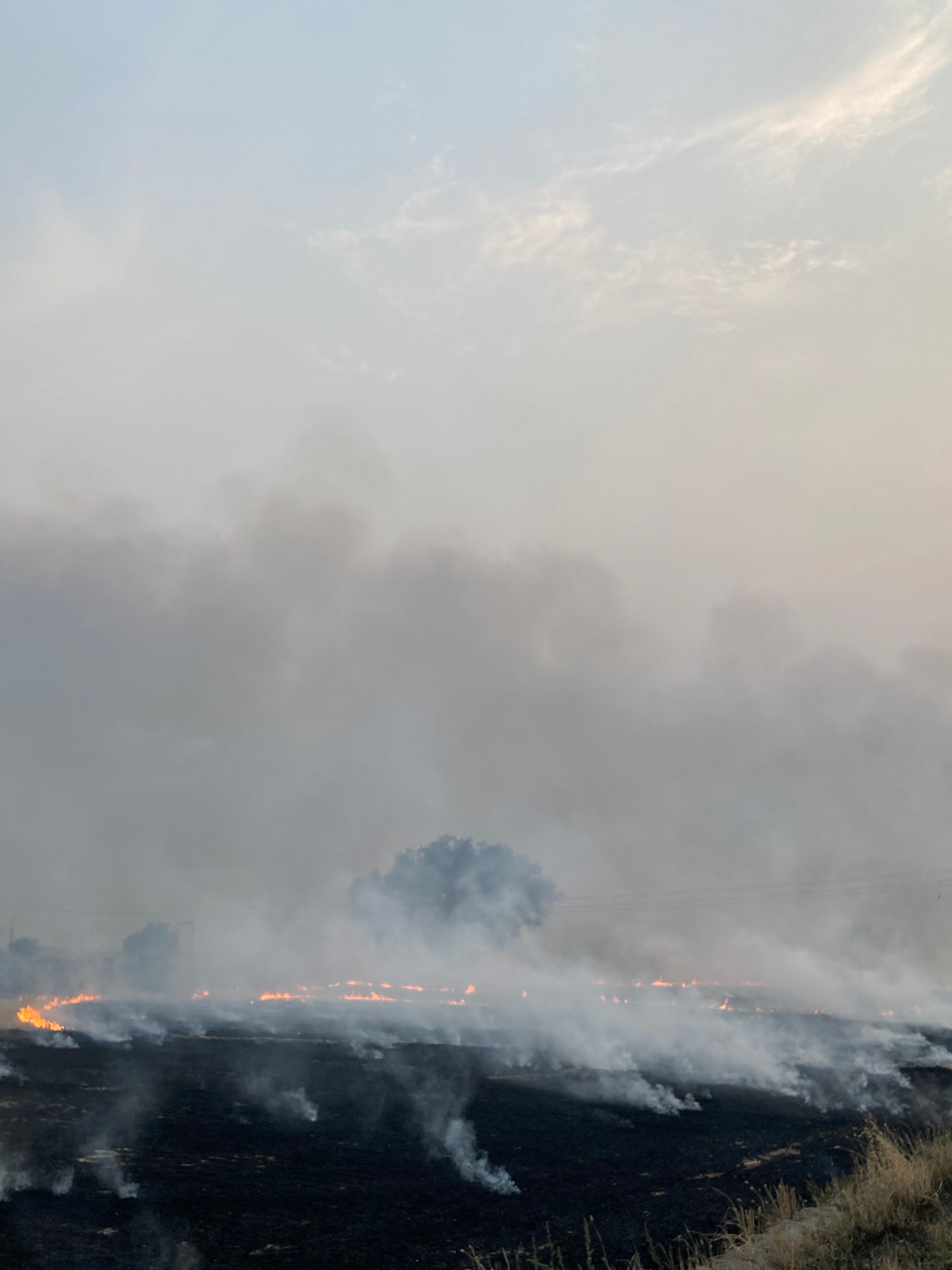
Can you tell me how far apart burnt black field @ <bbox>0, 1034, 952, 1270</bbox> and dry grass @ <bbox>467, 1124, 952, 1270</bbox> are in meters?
1.79

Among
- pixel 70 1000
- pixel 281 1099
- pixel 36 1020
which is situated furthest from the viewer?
pixel 70 1000

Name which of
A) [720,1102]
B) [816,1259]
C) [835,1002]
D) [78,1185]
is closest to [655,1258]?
[816,1259]

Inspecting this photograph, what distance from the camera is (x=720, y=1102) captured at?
147 feet

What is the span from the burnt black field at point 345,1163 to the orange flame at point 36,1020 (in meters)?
22.7

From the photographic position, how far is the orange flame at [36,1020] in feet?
230

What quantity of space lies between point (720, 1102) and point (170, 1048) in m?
34.8

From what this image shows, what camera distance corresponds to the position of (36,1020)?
7719cm

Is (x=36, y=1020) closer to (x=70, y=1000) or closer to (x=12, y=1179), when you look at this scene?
(x=70, y=1000)

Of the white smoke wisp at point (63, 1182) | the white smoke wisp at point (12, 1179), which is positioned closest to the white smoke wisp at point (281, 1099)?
the white smoke wisp at point (63, 1182)

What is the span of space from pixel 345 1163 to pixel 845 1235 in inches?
779

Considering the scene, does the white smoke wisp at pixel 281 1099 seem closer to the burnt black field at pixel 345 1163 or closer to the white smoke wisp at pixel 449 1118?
the burnt black field at pixel 345 1163

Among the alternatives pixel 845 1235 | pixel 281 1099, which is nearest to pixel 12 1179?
pixel 281 1099

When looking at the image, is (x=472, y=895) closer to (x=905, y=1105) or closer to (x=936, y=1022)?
(x=936, y=1022)

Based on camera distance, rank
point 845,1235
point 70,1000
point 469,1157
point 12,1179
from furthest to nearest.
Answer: point 70,1000
point 469,1157
point 12,1179
point 845,1235
